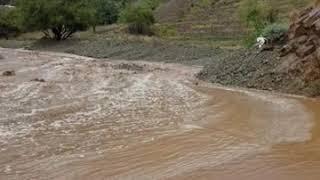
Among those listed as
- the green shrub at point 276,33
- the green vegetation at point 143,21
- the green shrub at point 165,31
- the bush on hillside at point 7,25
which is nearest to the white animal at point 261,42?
the green shrub at point 276,33

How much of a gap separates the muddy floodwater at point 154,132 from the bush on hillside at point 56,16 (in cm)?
3456

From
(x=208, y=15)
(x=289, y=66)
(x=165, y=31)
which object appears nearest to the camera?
(x=289, y=66)

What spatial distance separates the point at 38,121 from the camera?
59.7 feet

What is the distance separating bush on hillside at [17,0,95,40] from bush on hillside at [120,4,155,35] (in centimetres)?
484

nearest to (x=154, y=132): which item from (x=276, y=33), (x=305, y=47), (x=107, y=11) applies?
(x=305, y=47)

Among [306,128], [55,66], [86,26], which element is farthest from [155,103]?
[86,26]

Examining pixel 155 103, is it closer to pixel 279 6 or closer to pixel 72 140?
pixel 72 140

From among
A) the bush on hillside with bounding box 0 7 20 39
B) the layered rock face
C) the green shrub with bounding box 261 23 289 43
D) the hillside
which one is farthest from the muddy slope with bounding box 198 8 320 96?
the bush on hillside with bounding box 0 7 20 39

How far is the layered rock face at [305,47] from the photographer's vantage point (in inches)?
958

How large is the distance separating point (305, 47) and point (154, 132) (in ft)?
40.1

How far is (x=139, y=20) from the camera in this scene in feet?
207

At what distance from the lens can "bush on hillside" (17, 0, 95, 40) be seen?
6253 centimetres

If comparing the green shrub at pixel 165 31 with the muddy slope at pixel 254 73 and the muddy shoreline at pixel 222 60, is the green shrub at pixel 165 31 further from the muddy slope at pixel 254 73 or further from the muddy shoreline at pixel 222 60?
the muddy slope at pixel 254 73

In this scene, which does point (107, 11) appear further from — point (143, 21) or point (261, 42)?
point (261, 42)
